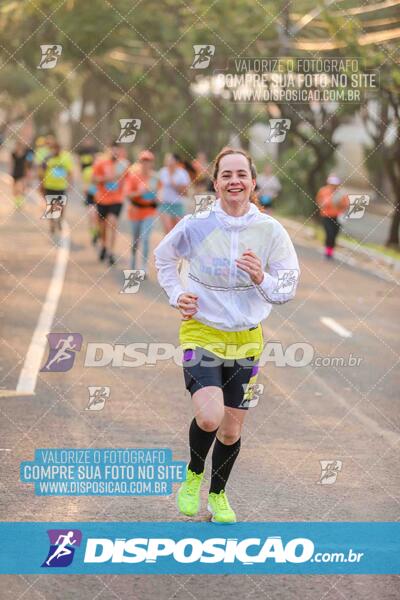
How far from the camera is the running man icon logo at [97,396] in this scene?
1019 cm

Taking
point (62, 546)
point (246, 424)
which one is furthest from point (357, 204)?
point (62, 546)

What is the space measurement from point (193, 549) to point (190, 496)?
27.2 inches

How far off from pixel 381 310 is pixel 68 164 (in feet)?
29.8

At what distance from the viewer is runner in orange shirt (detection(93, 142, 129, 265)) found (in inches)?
833

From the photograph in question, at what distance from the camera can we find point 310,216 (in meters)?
37.7

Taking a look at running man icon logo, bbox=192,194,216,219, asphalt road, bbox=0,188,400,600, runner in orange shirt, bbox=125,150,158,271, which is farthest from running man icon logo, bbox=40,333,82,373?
runner in orange shirt, bbox=125,150,158,271

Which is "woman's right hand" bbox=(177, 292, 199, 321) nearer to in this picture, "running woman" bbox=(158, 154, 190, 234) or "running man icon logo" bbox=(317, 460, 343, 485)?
"running man icon logo" bbox=(317, 460, 343, 485)

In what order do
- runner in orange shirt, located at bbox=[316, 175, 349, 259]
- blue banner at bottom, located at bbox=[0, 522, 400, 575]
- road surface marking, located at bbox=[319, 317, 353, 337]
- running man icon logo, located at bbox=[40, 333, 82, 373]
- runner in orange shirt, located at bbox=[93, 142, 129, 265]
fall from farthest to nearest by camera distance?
runner in orange shirt, located at bbox=[316, 175, 349, 259]
runner in orange shirt, located at bbox=[93, 142, 129, 265]
road surface marking, located at bbox=[319, 317, 353, 337]
running man icon logo, located at bbox=[40, 333, 82, 373]
blue banner at bottom, located at bbox=[0, 522, 400, 575]

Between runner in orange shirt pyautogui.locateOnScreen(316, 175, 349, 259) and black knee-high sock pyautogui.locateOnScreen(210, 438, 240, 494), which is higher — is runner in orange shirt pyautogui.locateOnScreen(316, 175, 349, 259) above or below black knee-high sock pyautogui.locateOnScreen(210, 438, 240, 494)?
below

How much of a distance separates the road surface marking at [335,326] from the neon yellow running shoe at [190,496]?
810 centimetres

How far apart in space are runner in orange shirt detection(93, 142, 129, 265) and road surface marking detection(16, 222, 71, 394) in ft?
3.01

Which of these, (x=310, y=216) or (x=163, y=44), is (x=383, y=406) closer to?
(x=310, y=216)

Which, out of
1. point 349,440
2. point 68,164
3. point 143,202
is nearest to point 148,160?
point 143,202

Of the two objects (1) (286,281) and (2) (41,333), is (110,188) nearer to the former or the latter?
(2) (41,333)
